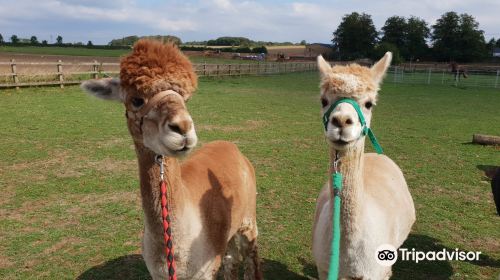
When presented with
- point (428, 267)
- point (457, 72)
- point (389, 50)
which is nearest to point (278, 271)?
point (428, 267)

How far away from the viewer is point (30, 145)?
888cm

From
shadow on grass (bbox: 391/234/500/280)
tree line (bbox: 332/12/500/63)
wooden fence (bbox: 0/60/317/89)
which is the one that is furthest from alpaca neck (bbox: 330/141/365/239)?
tree line (bbox: 332/12/500/63)

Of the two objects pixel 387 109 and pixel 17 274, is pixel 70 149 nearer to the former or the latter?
pixel 17 274

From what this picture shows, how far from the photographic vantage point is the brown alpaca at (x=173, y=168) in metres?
2.24

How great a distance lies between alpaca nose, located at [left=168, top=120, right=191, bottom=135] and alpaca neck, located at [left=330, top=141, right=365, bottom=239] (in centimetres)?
120

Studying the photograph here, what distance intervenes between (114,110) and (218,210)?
1197cm

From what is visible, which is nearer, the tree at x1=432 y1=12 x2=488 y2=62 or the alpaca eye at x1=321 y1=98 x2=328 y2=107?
the alpaca eye at x1=321 y1=98 x2=328 y2=107

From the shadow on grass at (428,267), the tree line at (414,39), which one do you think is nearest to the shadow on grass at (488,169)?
the shadow on grass at (428,267)

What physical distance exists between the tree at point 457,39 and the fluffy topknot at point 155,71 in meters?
76.9

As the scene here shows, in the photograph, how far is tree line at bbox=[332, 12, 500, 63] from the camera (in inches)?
2712

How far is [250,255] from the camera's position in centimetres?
392

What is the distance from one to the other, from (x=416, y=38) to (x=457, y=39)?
26.5 ft

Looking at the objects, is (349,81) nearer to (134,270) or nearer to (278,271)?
(278,271)

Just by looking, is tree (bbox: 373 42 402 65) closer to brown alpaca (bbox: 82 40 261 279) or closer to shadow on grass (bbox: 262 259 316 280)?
Result: shadow on grass (bbox: 262 259 316 280)
